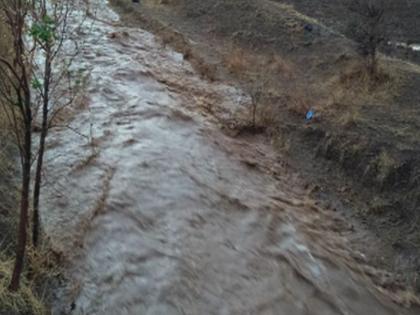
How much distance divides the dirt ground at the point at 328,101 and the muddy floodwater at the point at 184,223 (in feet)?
1.42

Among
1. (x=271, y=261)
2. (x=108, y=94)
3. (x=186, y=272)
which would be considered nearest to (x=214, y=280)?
(x=186, y=272)

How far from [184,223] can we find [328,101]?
4060 millimetres

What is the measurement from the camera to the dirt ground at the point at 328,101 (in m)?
7.00

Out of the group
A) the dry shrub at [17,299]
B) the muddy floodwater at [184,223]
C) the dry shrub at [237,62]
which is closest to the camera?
the dry shrub at [17,299]

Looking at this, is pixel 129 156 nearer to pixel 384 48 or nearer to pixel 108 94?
pixel 108 94

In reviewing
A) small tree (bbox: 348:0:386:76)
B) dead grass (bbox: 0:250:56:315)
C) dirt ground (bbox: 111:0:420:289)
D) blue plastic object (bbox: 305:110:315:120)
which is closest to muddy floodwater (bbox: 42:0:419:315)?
dead grass (bbox: 0:250:56:315)

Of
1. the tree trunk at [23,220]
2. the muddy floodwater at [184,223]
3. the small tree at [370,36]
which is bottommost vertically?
the muddy floodwater at [184,223]

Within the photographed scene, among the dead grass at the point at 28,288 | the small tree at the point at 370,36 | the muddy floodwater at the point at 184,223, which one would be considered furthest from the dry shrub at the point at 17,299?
the small tree at the point at 370,36

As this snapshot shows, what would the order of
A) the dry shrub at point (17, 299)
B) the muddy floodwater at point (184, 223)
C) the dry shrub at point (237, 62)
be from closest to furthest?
the dry shrub at point (17, 299) < the muddy floodwater at point (184, 223) < the dry shrub at point (237, 62)

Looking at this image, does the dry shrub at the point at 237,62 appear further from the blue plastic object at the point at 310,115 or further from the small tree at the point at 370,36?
the blue plastic object at the point at 310,115

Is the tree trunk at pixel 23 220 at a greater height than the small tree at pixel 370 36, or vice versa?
the small tree at pixel 370 36

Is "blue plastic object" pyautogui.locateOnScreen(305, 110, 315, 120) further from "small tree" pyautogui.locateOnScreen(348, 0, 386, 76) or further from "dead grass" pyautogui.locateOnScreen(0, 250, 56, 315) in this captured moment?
"dead grass" pyautogui.locateOnScreen(0, 250, 56, 315)

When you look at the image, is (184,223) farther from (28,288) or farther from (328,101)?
(328,101)

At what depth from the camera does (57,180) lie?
702cm
